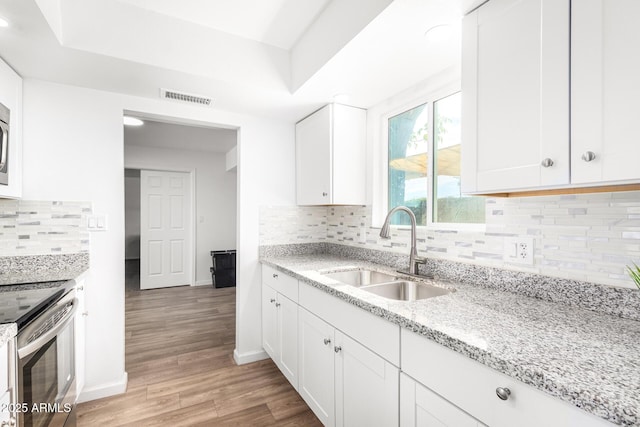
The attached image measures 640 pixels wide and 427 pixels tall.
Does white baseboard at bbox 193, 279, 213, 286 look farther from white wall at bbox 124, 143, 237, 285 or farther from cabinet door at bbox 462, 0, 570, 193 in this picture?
cabinet door at bbox 462, 0, 570, 193

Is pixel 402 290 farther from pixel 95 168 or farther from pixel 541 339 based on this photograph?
pixel 95 168

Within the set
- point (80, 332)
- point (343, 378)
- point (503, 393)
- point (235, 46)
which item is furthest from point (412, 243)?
point (80, 332)

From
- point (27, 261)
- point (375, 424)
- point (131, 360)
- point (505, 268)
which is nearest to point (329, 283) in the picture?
point (375, 424)

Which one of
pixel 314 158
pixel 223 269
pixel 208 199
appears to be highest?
pixel 314 158

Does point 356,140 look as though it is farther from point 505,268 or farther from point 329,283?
point 505,268

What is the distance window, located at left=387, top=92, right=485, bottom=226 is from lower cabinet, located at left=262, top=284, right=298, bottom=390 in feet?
3.32

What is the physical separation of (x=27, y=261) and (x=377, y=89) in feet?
8.02

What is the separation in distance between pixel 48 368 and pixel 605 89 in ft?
7.40

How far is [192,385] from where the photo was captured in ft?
7.11

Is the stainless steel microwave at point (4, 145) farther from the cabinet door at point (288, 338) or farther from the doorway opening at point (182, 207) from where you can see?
the doorway opening at point (182, 207)

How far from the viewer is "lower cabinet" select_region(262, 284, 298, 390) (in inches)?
78.2

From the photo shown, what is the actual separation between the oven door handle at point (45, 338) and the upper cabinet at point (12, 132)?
0.77 meters

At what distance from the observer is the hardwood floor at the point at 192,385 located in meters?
1.83

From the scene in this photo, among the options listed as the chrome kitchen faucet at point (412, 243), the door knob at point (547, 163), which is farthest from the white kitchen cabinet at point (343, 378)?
the door knob at point (547, 163)
